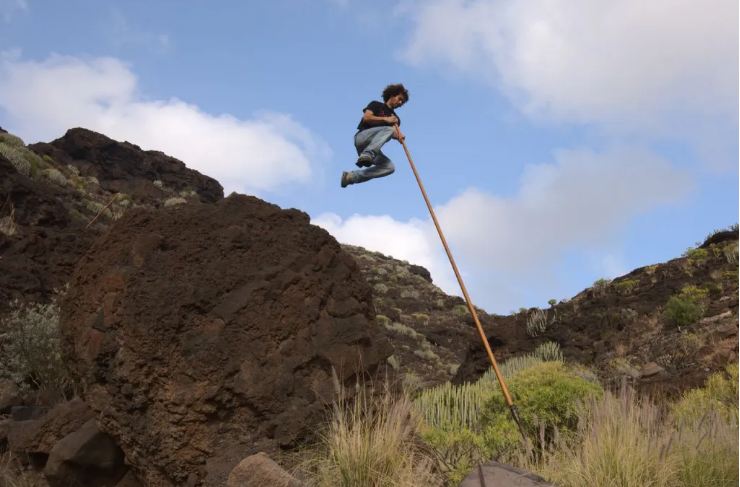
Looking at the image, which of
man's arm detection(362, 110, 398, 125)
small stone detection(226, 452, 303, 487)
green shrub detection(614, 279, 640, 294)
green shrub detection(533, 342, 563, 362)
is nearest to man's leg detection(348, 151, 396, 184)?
man's arm detection(362, 110, 398, 125)

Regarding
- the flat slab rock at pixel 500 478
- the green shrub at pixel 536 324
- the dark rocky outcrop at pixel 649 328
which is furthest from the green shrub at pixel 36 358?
the green shrub at pixel 536 324

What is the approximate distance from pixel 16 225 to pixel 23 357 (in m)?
5.48

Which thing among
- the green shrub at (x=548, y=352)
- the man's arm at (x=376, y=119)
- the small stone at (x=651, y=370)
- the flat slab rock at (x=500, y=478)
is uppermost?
the man's arm at (x=376, y=119)

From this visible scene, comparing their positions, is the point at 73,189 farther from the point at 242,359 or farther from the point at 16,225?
the point at 242,359

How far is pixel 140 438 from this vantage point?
18.4 ft

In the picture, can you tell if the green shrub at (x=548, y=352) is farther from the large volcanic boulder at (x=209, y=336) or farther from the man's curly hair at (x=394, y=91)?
the large volcanic boulder at (x=209, y=336)

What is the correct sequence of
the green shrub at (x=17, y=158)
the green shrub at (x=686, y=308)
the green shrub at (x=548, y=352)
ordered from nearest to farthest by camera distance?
the green shrub at (x=548, y=352) → the green shrub at (x=686, y=308) → the green shrub at (x=17, y=158)

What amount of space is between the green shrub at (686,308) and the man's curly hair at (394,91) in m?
13.4

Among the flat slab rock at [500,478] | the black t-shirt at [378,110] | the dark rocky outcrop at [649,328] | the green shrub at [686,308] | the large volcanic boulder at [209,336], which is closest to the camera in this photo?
the flat slab rock at [500,478]

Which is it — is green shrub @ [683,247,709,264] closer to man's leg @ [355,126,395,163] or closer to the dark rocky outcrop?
the dark rocky outcrop

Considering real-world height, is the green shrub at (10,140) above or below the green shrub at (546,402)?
above

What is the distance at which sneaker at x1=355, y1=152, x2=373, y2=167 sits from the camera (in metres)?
7.27

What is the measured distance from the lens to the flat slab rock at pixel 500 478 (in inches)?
184

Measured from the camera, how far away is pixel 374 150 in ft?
24.1
